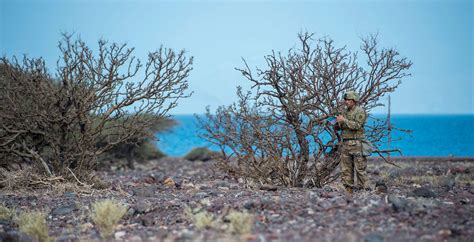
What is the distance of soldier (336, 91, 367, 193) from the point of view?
948 centimetres

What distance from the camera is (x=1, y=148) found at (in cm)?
1251

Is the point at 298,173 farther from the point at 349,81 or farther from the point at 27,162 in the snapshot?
the point at 27,162

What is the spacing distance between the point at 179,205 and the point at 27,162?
255 inches

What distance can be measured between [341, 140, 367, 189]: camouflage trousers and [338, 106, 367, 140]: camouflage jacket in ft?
0.36

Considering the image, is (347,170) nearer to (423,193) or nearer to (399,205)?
(423,193)

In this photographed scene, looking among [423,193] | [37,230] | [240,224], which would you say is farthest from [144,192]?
[423,193]

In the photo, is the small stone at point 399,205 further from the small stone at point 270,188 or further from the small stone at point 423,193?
the small stone at point 270,188

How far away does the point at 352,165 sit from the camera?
9.80m

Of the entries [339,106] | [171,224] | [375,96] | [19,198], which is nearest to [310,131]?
[339,106]

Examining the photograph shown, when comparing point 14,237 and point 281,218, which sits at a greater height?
point 281,218

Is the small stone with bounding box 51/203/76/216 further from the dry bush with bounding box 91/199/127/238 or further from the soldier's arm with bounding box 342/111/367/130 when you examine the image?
the soldier's arm with bounding box 342/111/367/130

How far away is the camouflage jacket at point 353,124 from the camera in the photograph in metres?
9.44

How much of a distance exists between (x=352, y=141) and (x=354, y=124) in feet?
1.27

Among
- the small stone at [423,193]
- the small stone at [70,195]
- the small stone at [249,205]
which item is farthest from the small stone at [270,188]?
the small stone at [70,195]
